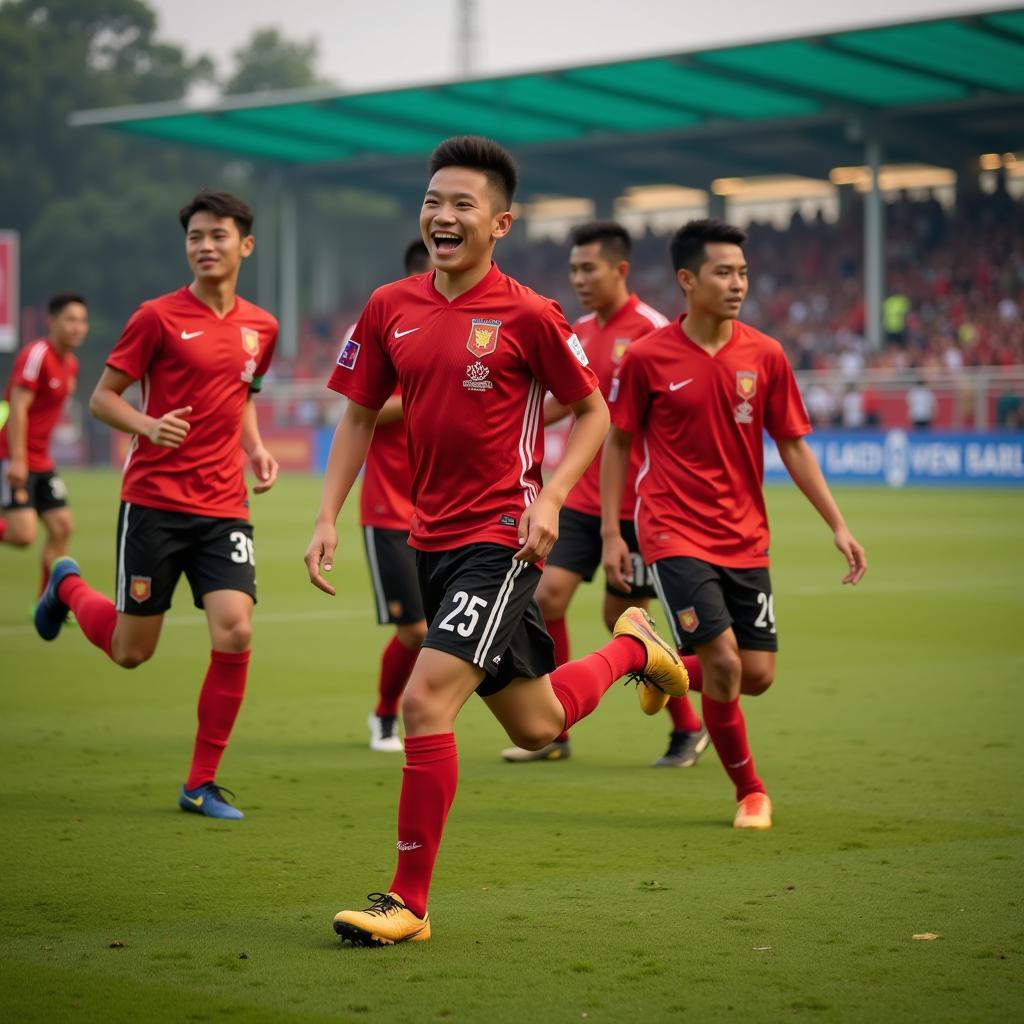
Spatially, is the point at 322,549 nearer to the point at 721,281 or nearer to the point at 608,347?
the point at 721,281

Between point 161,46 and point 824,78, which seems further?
point 161,46

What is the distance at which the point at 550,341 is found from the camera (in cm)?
516

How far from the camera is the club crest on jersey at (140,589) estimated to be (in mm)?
6840

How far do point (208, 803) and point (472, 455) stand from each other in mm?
2220

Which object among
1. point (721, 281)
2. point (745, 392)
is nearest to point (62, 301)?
point (721, 281)

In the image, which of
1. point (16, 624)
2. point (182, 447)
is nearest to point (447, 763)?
point (182, 447)

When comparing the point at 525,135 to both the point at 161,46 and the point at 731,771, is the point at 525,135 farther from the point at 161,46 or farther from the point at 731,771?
the point at 731,771

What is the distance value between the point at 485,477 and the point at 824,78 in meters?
33.0

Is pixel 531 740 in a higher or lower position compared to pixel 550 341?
lower

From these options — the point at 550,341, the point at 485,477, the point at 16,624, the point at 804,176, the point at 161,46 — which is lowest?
the point at 16,624

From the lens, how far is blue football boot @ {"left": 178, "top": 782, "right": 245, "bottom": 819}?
6551mm

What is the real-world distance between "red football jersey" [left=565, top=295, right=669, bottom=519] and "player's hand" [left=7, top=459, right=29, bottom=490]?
5869mm

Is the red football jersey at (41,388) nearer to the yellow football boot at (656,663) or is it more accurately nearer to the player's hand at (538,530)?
the yellow football boot at (656,663)

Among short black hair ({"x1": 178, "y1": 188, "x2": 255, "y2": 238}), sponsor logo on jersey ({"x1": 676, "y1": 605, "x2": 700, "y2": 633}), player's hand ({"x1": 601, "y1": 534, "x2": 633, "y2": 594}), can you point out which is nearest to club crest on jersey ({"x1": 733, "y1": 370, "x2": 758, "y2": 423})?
player's hand ({"x1": 601, "y1": 534, "x2": 633, "y2": 594})
